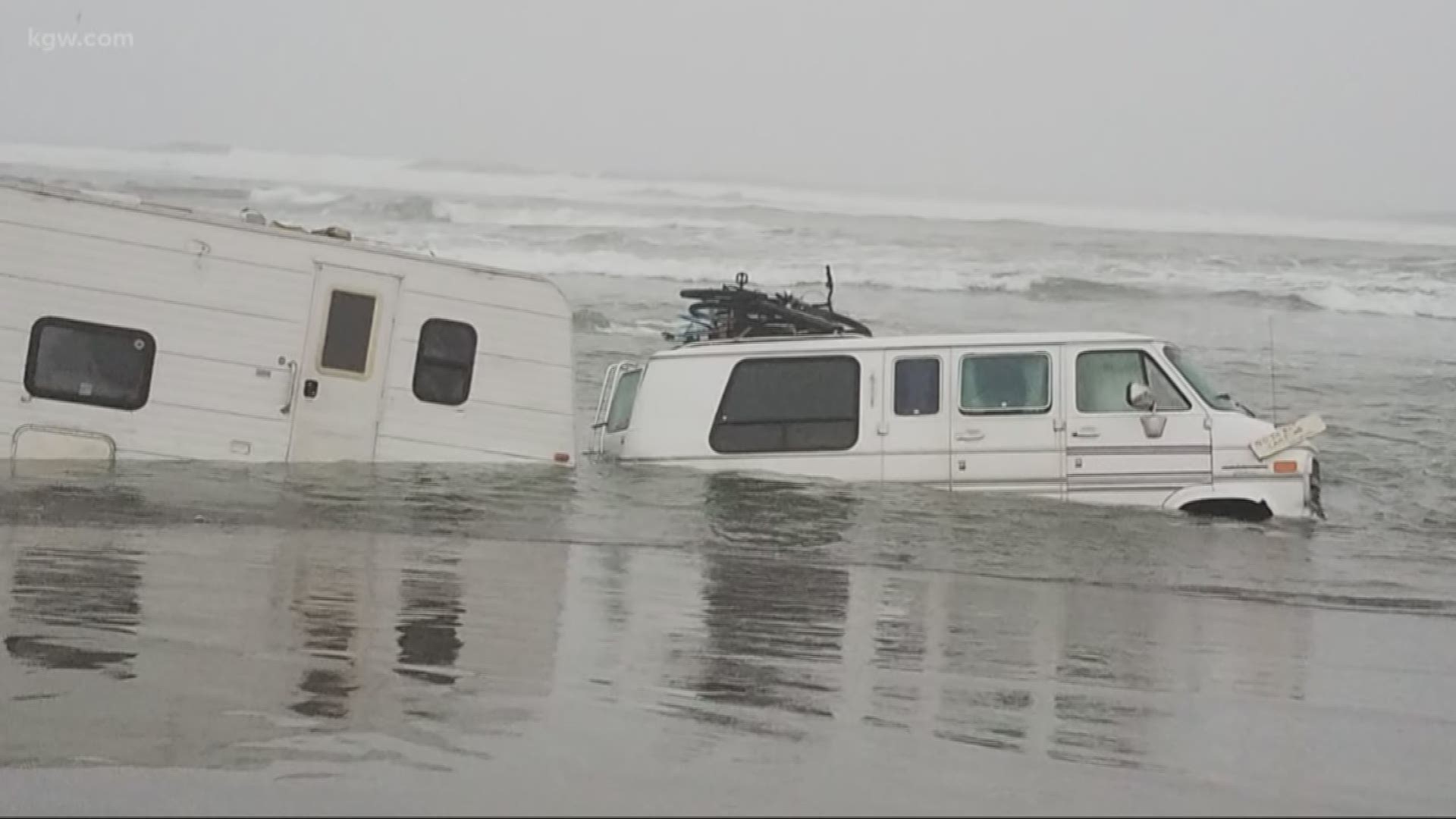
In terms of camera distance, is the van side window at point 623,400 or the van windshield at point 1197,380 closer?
the van windshield at point 1197,380

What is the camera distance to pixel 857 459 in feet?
32.7

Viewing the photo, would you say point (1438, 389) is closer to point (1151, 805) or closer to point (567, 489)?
point (567, 489)

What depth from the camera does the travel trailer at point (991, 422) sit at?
962 cm

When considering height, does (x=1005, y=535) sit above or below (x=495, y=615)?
above

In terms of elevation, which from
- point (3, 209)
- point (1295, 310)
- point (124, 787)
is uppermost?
point (1295, 310)

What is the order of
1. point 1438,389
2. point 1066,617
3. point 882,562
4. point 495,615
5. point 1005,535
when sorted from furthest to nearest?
point 1438,389 < point 1005,535 < point 882,562 < point 1066,617 < point 495,615

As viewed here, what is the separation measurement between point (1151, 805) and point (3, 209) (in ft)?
27.3

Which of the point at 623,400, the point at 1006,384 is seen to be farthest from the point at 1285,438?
the point at 623,400

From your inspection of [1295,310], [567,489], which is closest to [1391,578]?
[567,489]

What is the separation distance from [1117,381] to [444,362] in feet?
13.4

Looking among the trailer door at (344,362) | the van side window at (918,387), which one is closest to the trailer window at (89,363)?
the trailer door at (344,362)

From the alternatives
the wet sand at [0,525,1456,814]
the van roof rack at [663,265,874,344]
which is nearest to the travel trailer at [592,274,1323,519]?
the van roof rack at [663,265,874,344]

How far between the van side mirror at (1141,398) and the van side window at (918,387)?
1.15m

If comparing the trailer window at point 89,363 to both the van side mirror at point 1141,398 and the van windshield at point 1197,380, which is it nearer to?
the van side mirror at point 1141,398
